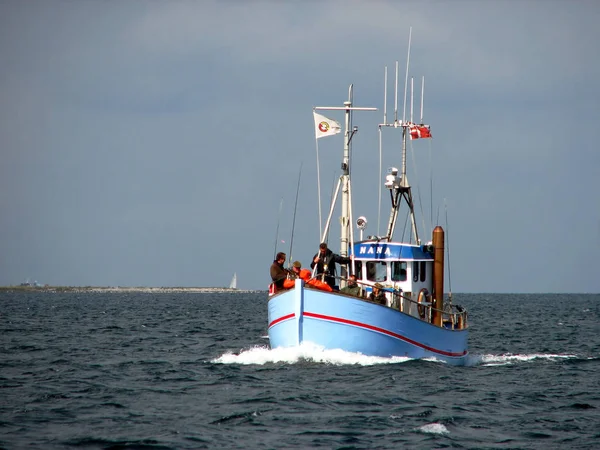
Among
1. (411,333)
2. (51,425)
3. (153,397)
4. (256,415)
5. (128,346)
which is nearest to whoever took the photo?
(51,425)

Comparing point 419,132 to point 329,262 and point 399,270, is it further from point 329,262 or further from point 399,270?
point 329,262

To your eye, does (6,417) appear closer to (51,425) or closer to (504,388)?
(51,425)

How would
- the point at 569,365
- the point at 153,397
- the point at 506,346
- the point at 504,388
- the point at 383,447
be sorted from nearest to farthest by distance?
the point at 383,447, the point at 153,397, the point at 504,388, the point at 569,365, the point at 506,346

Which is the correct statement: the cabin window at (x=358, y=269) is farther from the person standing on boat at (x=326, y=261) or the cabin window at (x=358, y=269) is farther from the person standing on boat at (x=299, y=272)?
the person standing on boat at (x=299, y=272)

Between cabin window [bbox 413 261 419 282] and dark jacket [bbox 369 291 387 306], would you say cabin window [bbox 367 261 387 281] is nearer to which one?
cabin window [bbox 413 261 419 282]

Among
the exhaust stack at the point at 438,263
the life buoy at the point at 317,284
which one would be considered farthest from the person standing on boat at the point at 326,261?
the exhaust stack at the point at 438,263

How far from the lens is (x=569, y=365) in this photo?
31.3 metres

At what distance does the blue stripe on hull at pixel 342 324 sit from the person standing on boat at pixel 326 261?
1.60 m

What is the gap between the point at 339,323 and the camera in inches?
995

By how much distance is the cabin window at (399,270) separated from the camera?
30281mm

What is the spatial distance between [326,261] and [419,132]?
309 inches

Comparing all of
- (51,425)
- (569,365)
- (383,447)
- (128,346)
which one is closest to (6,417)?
(51,425)

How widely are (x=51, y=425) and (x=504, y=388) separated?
41.9 ft

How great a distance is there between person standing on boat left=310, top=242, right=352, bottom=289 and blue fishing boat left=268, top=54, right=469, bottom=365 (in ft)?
1.55
